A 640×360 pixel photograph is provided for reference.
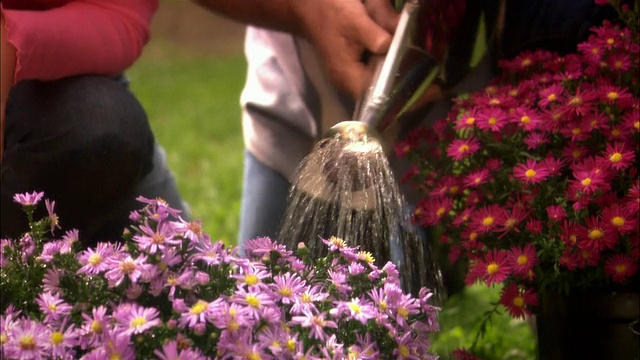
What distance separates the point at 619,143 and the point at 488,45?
1.21ft

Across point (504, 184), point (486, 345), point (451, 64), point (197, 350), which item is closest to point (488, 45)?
point (451, 64)

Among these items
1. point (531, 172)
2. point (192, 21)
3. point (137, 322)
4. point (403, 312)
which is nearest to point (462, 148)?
point (531, 172)

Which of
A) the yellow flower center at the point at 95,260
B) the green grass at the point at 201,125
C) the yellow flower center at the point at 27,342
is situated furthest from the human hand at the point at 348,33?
the green grass at the point at 201,125

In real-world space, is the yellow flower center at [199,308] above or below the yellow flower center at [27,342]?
above

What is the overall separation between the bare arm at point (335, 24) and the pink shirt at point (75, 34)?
0.12m

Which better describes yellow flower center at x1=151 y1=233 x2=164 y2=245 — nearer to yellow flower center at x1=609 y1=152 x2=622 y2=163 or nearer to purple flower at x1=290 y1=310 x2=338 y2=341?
purple flower at x1=290 y1=310 x2=338 y2=341

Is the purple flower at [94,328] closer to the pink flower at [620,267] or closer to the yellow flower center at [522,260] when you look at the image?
the yellow flower center at [522,260]

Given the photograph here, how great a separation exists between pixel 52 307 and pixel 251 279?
19 cm

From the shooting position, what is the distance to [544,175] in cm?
145

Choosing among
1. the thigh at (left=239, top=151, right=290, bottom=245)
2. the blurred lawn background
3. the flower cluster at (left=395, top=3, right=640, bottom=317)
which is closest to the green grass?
the blurred lawn background

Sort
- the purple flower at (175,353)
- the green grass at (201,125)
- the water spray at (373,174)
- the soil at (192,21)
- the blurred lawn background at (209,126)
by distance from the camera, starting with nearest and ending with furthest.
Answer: the purple flower at (175,353) < the water spray at (373,174) < the soil at (192,21) < the blurred lawn background at (209,126) < the green grass at (201,125)

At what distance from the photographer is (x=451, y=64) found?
1.64 m

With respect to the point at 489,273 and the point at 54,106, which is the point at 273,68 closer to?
the point at 54,106

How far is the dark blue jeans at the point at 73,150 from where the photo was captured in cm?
159
